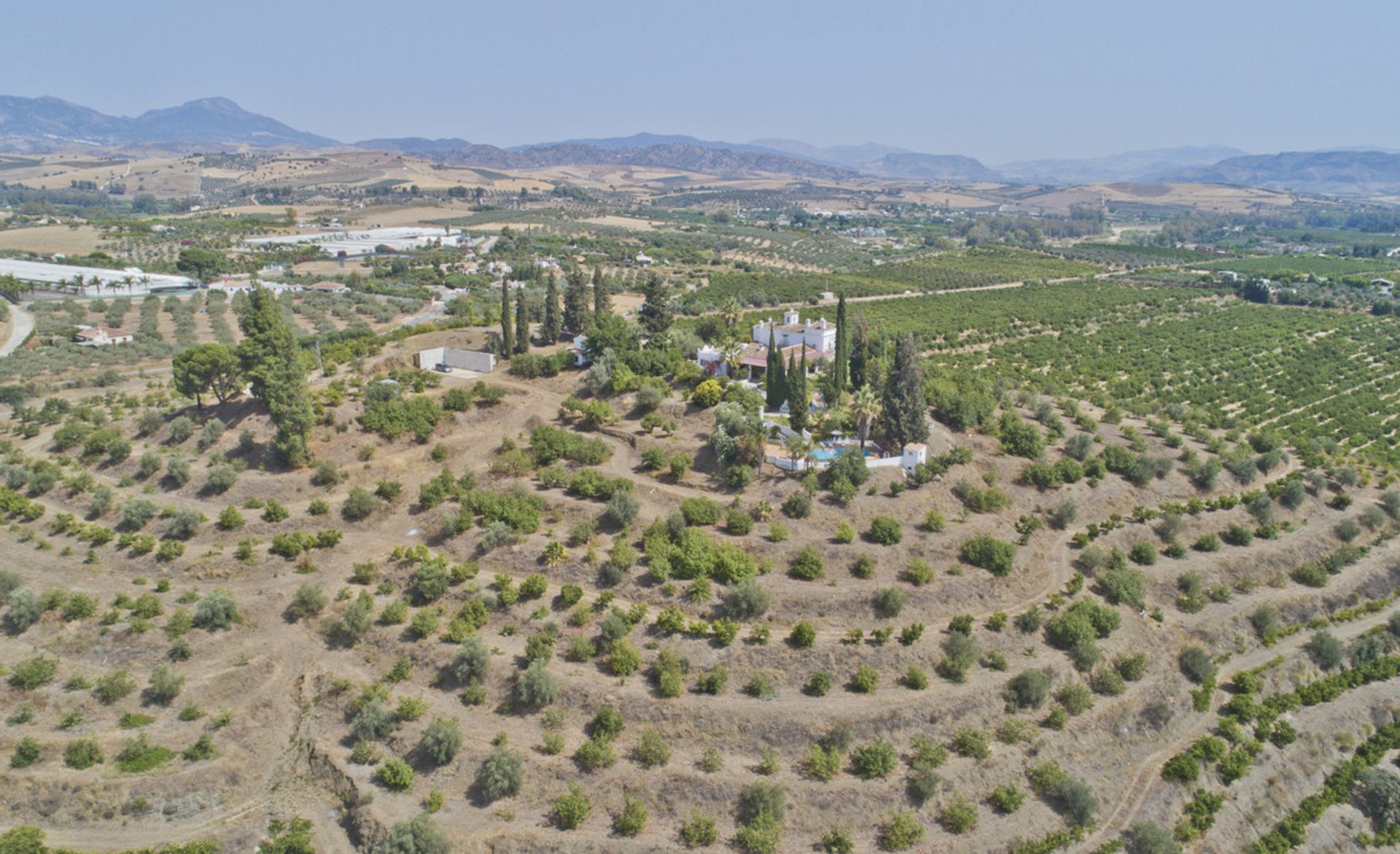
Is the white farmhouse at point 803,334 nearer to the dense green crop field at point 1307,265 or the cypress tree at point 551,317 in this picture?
the cypress tree at point 551,317

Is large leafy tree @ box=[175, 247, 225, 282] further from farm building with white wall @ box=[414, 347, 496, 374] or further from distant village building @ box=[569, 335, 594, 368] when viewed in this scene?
distant village building @ box=[569, 335, 594, 368]

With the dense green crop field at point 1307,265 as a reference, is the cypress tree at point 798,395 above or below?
below

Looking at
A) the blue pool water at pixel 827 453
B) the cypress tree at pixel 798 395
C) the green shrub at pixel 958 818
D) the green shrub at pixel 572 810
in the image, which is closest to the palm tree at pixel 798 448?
the blue pool water at pixel 827 453

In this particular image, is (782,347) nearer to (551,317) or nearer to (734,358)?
(734,358)

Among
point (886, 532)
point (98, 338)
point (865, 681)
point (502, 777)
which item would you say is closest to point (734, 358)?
point (886, 532)

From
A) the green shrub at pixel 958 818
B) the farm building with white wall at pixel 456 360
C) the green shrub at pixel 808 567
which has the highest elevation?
the farm building with white wall at pixel 456 360

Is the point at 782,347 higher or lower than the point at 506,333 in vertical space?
lower
